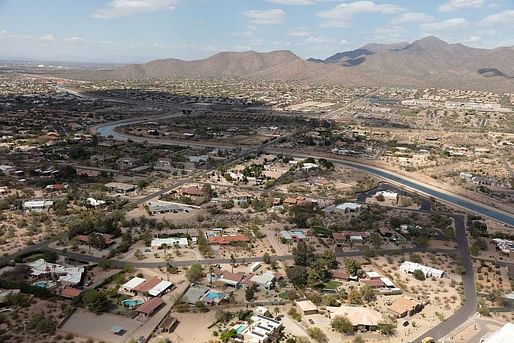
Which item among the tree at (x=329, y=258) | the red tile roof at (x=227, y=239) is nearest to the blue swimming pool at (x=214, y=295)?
the red tile roof at (x=227, y=239)

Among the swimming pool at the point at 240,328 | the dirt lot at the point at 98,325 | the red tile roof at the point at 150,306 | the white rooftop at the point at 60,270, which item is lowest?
the dirt lot at the point at 98,325

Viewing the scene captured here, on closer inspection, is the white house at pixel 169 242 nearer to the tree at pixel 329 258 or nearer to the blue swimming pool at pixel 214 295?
the blue swimming pool at pixel 214 295

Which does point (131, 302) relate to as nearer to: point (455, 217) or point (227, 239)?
point (227, 239)

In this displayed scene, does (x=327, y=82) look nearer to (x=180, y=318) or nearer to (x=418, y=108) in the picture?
(x=418, y=108)

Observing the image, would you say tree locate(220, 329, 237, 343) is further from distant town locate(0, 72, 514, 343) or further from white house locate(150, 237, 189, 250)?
white house locate(150, 237, 189, 250)

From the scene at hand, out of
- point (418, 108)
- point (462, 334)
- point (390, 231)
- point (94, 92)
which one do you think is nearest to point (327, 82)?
point (418, 108)

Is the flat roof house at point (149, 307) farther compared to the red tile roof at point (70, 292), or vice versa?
the red tile roof at point (70, 292)
